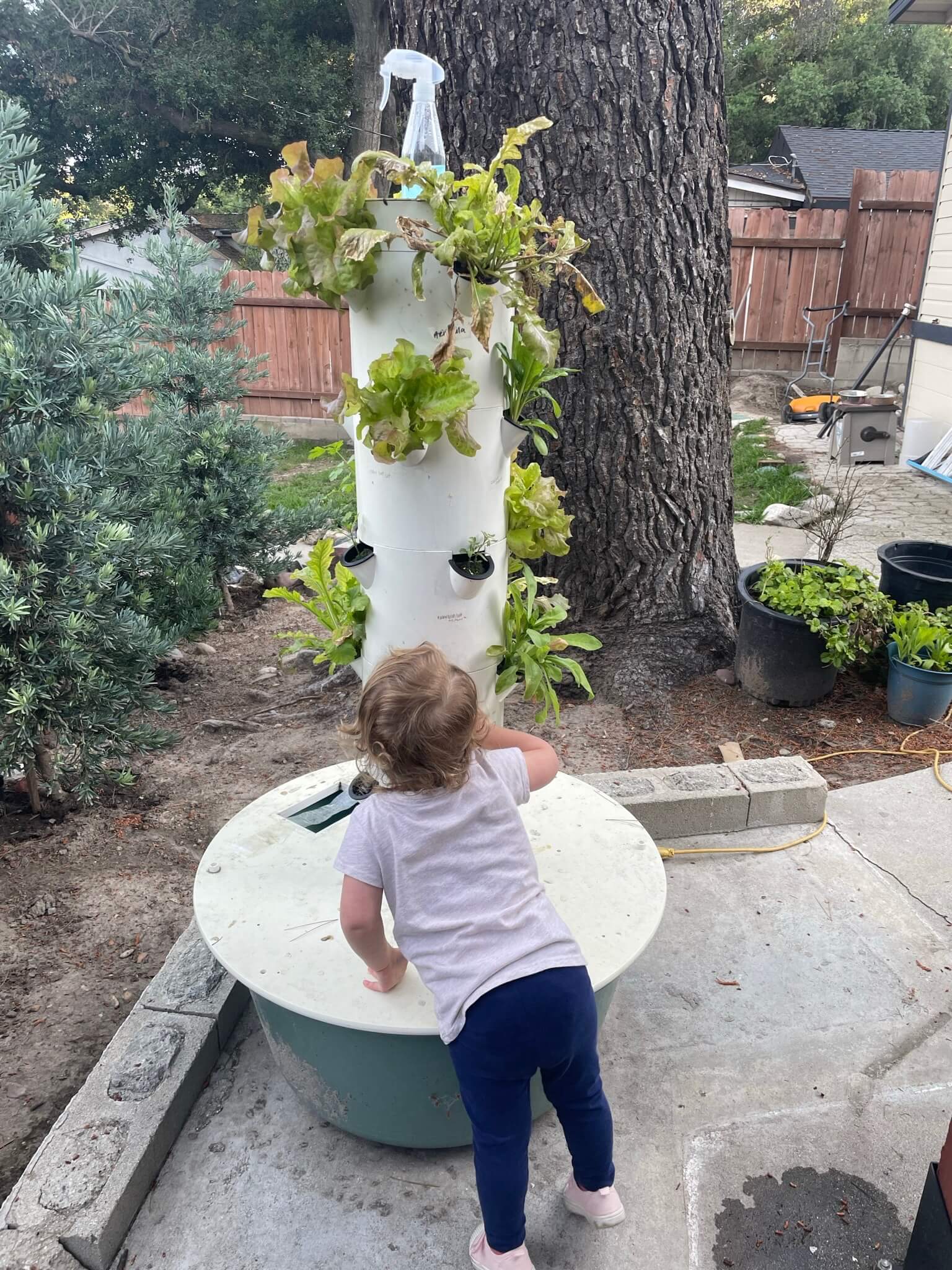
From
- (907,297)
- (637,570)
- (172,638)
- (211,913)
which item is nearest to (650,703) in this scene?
(637,570)

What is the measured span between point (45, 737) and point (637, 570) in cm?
253

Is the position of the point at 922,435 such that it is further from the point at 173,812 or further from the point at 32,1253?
the point at 32,1253

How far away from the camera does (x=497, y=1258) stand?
1725 mm

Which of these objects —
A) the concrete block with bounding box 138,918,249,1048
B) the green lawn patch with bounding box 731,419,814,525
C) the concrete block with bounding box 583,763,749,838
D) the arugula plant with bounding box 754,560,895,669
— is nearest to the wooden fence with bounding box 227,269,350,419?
the green lawn patch with bounding box 731,419,814,525

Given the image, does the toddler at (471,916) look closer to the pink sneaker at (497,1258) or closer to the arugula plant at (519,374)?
the pink sneaker at (497,1258)

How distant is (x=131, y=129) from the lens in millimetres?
15836

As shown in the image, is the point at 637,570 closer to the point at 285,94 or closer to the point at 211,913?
the point at 211,913

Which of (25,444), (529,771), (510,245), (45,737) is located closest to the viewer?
(510,245)

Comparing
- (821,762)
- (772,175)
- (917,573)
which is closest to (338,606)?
(821,762)

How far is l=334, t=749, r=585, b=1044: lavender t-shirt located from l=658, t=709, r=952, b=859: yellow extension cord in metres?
1.21

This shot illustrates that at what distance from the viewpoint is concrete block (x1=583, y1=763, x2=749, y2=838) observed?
3139 mm

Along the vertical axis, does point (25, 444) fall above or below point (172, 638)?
above

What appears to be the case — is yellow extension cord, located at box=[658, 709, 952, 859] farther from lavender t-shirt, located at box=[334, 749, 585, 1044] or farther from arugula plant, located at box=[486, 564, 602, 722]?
lavender t-shirt, located at box=[334, 749, 585, 1044]

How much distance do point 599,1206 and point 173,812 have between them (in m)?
2.18
